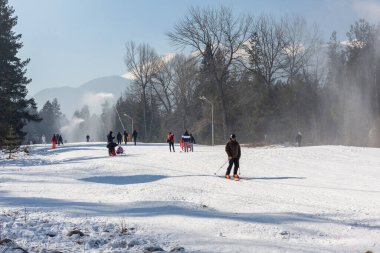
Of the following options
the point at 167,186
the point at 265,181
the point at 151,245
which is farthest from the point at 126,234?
the point at 265,181

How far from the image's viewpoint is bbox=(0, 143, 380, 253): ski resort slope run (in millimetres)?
8562

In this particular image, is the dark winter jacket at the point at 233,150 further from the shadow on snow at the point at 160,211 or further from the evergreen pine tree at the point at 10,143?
the evergreen pine tree at the point at 10,143

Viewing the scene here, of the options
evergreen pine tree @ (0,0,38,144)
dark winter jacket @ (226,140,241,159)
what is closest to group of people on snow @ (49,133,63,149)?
evergreen pine tree @ (0,0,38,144)

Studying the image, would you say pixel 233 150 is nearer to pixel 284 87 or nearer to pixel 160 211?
pixel 160 211

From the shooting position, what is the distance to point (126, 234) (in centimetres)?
864

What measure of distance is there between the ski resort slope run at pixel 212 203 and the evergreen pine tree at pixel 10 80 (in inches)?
829

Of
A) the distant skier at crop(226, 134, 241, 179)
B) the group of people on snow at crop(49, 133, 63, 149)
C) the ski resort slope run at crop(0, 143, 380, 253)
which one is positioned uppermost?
the group of people on snow at crop(49, 133, 63, 149)

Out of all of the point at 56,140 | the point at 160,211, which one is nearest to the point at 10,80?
the point at 56,140

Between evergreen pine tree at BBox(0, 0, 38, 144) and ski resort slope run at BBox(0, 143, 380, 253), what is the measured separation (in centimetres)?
2105

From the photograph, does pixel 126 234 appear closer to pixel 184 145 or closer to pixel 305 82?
pixel 184 145

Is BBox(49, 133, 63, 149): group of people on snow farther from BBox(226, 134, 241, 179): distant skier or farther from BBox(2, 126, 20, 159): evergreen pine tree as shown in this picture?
BBox(226, 134, 241, 179): distant skier

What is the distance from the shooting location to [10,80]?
1692 inches

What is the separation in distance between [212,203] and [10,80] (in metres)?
36.0

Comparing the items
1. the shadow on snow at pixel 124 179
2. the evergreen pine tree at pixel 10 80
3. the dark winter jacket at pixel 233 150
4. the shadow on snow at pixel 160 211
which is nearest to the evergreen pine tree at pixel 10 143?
the evergreen pine tree at pixel 10 80
